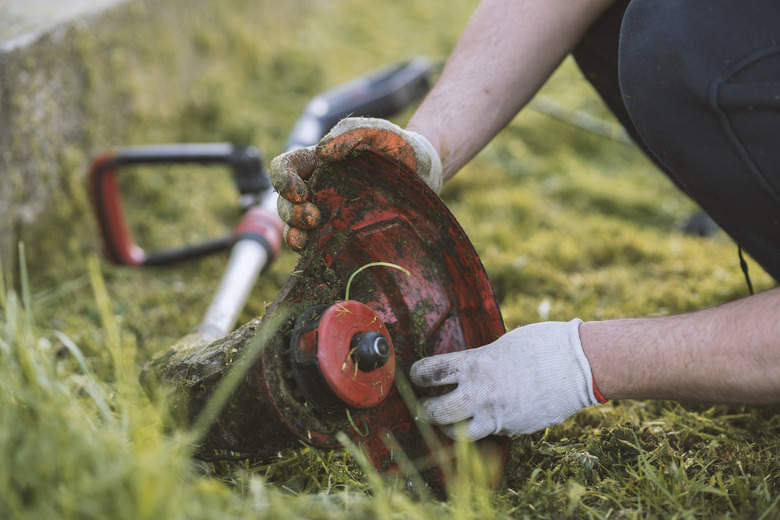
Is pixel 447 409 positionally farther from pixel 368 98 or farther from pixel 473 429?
pixel 368 98

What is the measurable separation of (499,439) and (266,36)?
13.9 ft

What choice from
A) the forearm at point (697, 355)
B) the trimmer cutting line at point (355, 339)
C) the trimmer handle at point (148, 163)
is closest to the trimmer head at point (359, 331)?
the trimmer cutting line at point (355, 339)

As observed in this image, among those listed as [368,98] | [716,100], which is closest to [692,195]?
[716,100]

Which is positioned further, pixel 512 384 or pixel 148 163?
pixel 148 163

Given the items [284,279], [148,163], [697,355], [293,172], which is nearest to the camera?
[697,355]

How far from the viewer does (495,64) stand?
1992 millimetres

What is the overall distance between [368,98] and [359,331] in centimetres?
260

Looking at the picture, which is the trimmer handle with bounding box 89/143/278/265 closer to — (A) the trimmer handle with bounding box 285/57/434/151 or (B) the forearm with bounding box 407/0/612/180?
(A) the trimmer handle with bounding box 285/57/434/151

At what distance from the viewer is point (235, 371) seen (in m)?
1.42

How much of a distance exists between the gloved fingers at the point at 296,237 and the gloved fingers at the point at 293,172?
0.08 m

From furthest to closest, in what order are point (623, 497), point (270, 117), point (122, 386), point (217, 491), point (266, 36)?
point (266, 36) → point (270, 117) → point (623, 497) → point (122, 386) → point (217, 491)

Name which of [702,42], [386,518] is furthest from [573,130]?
[386,518]

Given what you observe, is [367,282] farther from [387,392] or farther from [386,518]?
[386,518]

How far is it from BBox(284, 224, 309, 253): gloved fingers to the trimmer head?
2 cm
